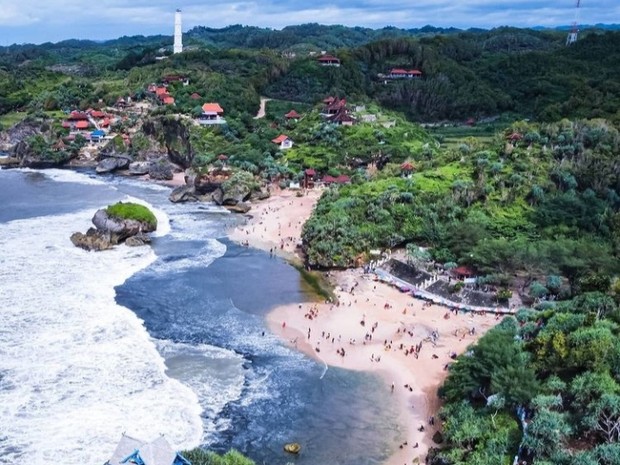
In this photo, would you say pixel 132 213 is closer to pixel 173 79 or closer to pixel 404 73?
pixel 173 79

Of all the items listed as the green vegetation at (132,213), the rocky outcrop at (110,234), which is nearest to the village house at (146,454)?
the rocky outcrop at (110,234)

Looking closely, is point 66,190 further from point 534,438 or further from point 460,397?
point 534,438

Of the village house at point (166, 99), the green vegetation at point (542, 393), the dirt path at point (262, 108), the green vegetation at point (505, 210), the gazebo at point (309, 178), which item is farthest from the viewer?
the dirt path at point (262, 108)

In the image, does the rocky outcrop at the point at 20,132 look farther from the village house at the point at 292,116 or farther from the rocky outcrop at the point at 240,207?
the rocky outcrop at the point at 240,207

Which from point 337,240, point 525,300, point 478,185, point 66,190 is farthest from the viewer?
point 66,190

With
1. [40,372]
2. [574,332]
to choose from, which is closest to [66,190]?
[40,372]

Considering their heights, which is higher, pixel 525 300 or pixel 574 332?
pixel 574 332

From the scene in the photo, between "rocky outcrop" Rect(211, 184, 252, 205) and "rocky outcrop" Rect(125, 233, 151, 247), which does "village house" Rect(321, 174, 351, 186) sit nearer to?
"rocky outcrop" Rect(211, 184, 252, 205)
